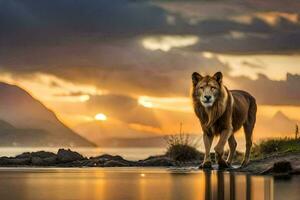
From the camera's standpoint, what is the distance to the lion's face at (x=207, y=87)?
23719 mm

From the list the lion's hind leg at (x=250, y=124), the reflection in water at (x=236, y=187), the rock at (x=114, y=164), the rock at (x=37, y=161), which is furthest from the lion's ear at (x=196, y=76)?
the rock at (x=37, y=161)

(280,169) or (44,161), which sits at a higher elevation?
(44,161)

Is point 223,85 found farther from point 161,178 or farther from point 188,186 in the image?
point 188,186

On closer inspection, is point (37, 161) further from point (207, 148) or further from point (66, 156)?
point (207, 148)

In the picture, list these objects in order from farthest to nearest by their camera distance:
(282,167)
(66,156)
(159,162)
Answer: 1. (66,156)
2. (159,162)
3. (282,167)

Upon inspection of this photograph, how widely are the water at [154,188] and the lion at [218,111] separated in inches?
113

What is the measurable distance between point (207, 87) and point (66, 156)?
929cm

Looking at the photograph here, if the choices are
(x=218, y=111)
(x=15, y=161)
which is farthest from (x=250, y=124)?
(x=15, y=161)

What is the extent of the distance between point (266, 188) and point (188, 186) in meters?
1.83

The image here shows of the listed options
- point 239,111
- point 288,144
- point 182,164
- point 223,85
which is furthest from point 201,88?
point 288,144

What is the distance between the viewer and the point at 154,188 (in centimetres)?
1697

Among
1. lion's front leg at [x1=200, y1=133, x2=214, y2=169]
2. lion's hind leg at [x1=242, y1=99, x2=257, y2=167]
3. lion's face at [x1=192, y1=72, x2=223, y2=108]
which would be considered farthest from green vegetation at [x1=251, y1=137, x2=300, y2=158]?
lion's face at [x1=192, y1=72, x2=223, y2=108]

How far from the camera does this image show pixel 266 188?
17078mm

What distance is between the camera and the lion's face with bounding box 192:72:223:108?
77.8ft
